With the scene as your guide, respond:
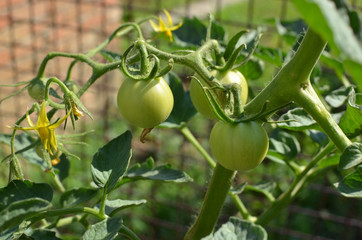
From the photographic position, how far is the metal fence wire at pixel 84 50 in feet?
5.37

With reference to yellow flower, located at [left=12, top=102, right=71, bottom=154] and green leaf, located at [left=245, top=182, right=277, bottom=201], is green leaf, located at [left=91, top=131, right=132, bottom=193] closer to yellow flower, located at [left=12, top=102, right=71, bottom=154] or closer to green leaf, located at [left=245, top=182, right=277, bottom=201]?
yellow flower, located at [left=12, top=102, right=71, bottom=154]

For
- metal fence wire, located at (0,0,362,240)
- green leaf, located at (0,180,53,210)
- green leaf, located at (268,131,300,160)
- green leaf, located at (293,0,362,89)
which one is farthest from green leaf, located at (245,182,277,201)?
metal fence wire, located at (0,0,362,240)

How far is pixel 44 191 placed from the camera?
0.44 meters

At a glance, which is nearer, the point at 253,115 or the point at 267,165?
the point at 253,115

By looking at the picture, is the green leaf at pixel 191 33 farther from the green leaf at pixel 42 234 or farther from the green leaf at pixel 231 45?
the green leaf at pixel 42 234

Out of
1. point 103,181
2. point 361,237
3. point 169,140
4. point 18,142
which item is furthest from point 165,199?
point 103,181

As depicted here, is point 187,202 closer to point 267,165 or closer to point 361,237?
point 267,165

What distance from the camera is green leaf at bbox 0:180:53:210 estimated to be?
0.40 meters

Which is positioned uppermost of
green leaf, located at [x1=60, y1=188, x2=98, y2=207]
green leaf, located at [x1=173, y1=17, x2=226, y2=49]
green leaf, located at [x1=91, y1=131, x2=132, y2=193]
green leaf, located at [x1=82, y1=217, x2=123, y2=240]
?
green leaf, located at [x1=173, y1=17, x2=226, y2=49]

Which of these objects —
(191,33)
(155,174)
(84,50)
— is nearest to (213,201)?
(155,174)

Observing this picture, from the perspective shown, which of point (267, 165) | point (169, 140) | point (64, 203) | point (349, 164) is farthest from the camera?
point (169, 140)

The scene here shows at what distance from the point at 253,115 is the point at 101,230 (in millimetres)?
147

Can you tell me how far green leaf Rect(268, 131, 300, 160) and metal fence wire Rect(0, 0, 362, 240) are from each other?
0.81 m

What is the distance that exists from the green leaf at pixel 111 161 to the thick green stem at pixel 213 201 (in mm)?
83
